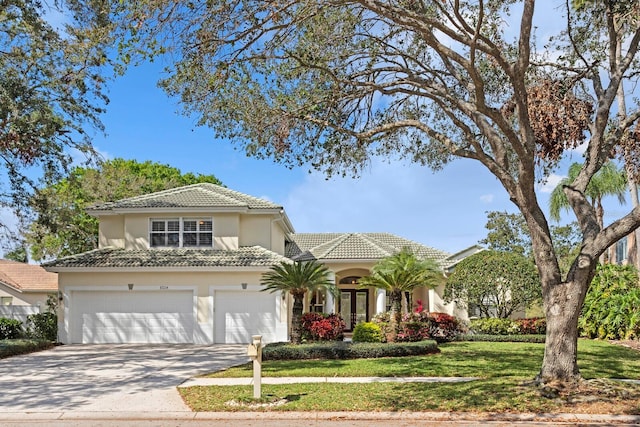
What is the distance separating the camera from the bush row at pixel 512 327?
2377 cm

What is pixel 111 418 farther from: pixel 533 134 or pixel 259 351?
pixel 533 134

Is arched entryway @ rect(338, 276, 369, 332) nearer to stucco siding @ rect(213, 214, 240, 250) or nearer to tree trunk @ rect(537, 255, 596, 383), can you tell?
stucco siding @ rect(213, 214, 240, 250)

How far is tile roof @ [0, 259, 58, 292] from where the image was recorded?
37.5 meters

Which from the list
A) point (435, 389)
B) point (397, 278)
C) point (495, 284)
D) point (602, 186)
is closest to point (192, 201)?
point (397, 278)

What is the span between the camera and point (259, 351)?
1115cm

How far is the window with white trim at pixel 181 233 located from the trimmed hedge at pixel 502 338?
10.9 meters

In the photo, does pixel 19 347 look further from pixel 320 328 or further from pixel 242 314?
pixel 320 328

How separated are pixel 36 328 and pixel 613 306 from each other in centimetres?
2279

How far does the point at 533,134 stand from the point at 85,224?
29604 mm

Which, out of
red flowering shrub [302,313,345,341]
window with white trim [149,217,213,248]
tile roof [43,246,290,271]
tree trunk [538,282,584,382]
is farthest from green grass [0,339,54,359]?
tree trunk [538,282,584,382]

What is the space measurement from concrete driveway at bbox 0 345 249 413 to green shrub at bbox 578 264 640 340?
1353 cm

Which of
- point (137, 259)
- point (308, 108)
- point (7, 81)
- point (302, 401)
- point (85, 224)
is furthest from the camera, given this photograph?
point (85, 224)

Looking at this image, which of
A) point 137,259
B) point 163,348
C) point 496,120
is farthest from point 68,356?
point 496,120

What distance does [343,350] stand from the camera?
17125 mm
